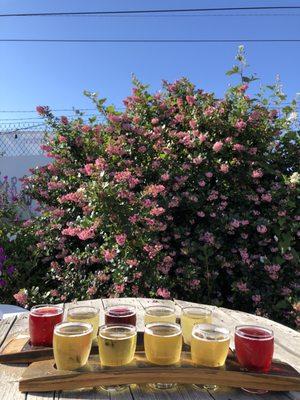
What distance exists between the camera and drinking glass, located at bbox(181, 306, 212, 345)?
1334 millimetres

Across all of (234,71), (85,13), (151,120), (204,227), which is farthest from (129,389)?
(85,13)

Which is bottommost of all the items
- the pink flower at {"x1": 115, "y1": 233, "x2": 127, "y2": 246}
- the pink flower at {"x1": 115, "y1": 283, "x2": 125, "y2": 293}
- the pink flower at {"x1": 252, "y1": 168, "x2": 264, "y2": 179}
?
the pink flower at {"x1": 115, "y1": 283, "x2": 125, "y2": 293}

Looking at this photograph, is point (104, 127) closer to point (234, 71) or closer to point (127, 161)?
point (127, 161)

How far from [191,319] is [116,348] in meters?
0.33

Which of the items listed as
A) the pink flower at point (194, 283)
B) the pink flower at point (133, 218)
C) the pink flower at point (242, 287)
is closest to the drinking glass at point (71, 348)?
the pink flower at point (133, 218)

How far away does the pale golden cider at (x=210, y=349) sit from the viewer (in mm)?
1116

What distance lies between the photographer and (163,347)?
1.11 meters

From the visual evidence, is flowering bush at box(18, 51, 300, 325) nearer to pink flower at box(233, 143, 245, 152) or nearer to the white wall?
pink flower at box(233, 143, 245, 152)

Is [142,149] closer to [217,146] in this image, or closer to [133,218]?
[217,146]

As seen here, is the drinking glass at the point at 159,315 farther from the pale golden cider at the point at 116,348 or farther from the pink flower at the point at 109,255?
the pink flower at the point at 109,255

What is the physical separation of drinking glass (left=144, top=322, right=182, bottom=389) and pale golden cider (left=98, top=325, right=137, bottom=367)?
41mm

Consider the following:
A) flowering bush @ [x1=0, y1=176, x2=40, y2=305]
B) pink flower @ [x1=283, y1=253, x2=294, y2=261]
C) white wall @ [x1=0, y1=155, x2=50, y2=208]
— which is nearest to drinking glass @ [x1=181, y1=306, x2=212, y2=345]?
pink flower @ [x1=283, y1=253, x2=294, y2=261]

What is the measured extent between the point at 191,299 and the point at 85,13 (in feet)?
30.2

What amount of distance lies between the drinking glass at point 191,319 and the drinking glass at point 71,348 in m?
0.33
